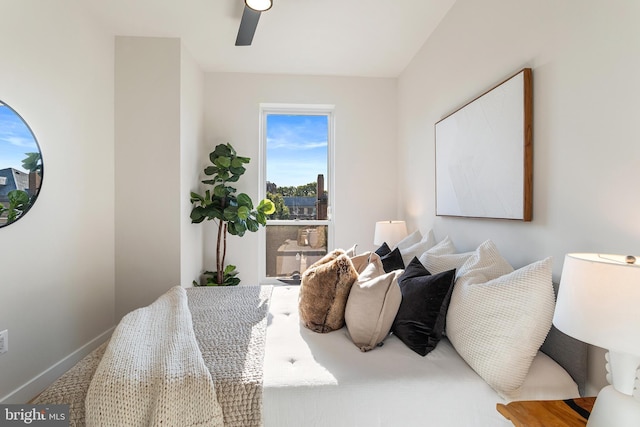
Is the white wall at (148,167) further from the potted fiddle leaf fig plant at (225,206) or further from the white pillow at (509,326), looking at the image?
the white pillow at (509,326)

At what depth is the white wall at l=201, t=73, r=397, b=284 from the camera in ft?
11.3

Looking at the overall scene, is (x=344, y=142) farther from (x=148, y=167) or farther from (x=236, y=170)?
(x=148, y=167)

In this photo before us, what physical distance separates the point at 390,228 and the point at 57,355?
8.71ft

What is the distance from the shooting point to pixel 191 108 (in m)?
3.07

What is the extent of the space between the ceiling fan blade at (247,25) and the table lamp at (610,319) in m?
2.02

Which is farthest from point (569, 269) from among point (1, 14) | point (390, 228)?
point (1, 14)

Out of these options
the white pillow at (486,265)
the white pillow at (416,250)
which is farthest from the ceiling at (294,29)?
the white pillow at (486,265)

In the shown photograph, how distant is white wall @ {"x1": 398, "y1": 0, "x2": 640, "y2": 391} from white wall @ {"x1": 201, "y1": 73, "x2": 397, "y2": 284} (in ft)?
4.80

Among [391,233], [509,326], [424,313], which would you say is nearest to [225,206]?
[391,233]

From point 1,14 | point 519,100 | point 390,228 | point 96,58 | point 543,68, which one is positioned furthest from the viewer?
point 390,228

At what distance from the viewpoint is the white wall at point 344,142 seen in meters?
3.44

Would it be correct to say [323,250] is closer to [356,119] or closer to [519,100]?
[356,119]

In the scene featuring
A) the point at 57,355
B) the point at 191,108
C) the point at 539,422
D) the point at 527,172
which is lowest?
the point at 57,355

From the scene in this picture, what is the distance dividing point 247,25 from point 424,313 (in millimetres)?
1999
